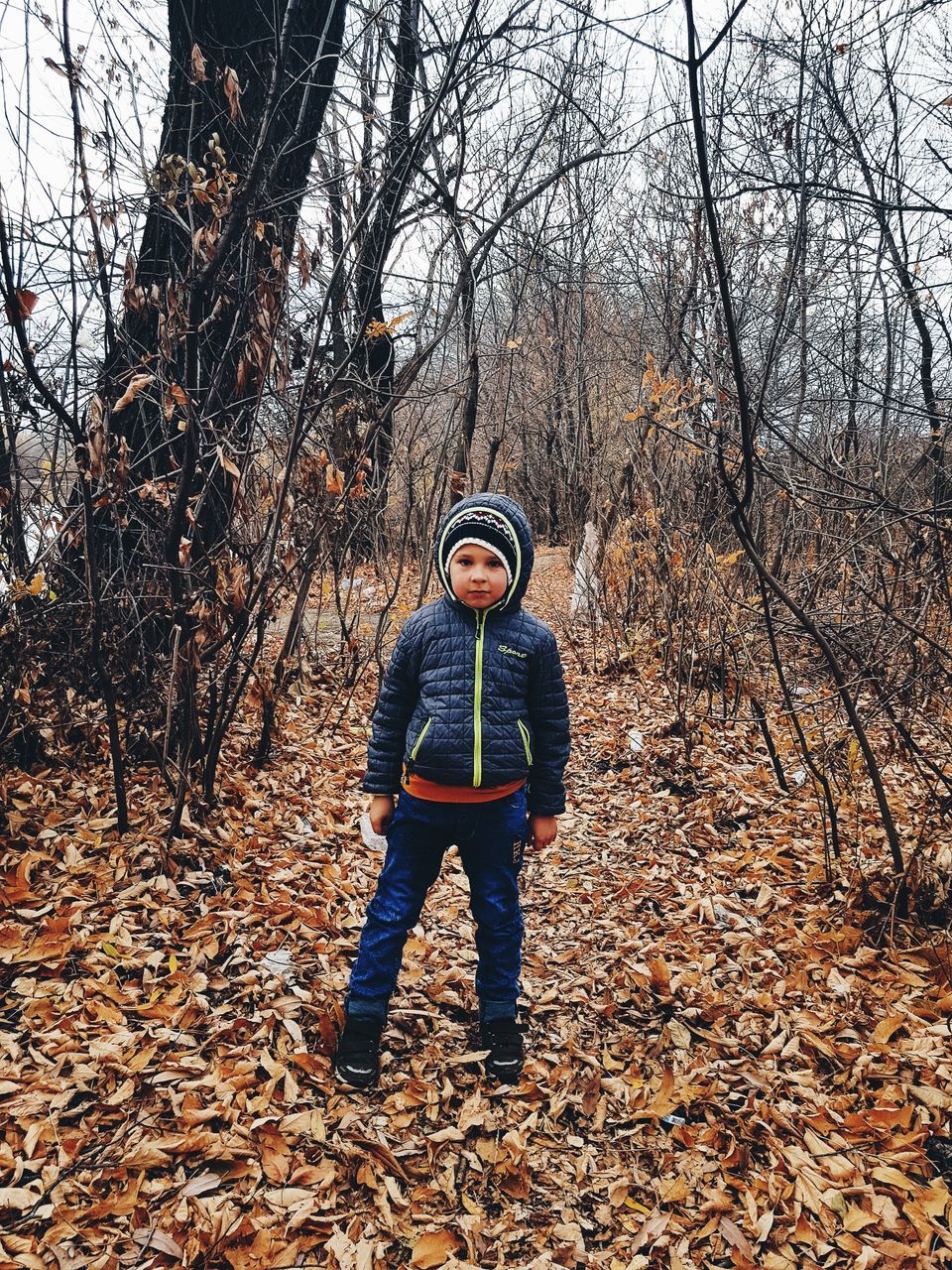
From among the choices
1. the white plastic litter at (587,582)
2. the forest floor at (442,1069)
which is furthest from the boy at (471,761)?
the white plastic litter at (587,582)

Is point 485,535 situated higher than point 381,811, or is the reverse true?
point 485,535

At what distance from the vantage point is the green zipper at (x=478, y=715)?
7.66 feet

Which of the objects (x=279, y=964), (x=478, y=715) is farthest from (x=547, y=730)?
(x=279, y=964)

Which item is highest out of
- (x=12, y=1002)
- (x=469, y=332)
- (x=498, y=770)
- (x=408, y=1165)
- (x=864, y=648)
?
(x=469, y=332)

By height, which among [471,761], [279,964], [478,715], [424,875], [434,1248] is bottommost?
[434,1248]

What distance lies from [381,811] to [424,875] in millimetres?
257

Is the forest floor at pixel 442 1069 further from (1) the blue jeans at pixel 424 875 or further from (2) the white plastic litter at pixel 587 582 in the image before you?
(2) the white plastic litter at pixel 587 582

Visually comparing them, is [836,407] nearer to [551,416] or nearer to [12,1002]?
[551,416]

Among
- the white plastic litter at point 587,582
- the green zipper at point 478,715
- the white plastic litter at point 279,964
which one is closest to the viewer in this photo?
the green zipper at point 478,715

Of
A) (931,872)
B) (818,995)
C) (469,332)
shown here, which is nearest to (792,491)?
(931,872)

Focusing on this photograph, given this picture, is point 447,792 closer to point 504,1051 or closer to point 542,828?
point 542,828

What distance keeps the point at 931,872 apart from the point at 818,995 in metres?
0.71

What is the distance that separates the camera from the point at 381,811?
8.08ft

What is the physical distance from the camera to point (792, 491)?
8.91 ft
